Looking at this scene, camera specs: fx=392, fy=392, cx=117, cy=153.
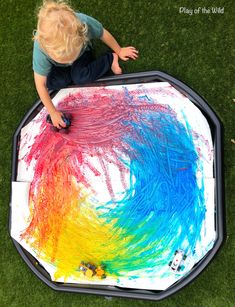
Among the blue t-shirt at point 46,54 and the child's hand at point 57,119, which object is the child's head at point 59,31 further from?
the child's hand at point 57,119

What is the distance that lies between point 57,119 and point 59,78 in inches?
5.7

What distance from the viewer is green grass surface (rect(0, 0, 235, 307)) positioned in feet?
4.49

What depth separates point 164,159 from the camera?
49.7 inches

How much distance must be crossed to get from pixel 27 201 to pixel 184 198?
0.58 meters

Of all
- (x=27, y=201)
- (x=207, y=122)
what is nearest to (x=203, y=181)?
(x=207, y=122)

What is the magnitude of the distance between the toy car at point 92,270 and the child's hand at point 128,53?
74cm

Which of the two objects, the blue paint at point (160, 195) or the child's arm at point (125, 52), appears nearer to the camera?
the blue paint at point (160, 195)

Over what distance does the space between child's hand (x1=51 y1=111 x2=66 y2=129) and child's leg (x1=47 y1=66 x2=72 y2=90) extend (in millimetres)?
109

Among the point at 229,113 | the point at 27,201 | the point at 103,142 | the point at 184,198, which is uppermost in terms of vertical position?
the point at 229,113

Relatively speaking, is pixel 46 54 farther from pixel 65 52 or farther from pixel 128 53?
pixel 128 53

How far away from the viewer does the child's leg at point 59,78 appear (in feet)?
4.38

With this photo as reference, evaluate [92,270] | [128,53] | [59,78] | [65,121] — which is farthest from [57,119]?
[92,270]

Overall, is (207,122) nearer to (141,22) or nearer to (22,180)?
(141,22)

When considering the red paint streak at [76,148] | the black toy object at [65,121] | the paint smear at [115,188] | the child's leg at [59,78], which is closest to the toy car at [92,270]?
the paint smear at [115,188]
